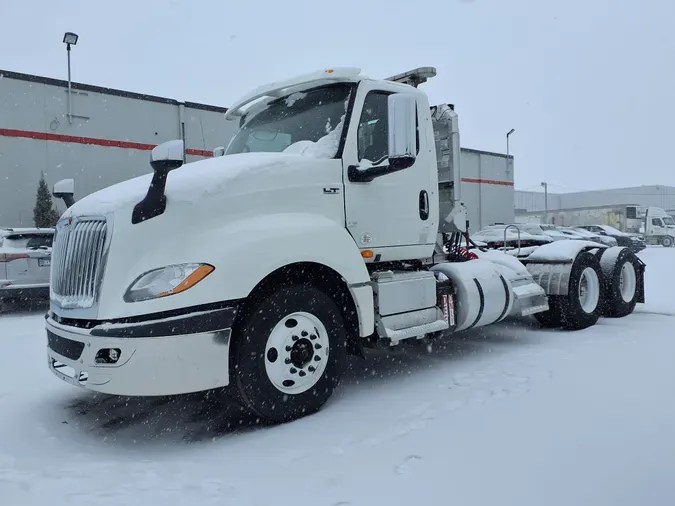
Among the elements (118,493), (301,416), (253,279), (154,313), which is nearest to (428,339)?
(301,416)

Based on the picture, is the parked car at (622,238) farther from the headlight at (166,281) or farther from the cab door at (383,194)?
the headlight at (166,281)

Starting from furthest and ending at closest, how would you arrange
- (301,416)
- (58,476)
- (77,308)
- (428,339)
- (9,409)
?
(428,339), (9,409), (301,416), (77,308), (58,476)

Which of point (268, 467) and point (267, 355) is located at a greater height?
point (267, 355)

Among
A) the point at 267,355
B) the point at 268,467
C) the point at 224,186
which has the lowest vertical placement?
the point at 268,467

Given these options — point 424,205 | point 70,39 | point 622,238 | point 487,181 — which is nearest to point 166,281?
point 424,205

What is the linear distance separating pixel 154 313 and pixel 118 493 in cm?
100

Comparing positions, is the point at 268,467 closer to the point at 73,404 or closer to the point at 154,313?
the point at 154,313

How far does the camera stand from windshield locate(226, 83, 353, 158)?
4.70m

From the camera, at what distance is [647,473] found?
302 centimetres

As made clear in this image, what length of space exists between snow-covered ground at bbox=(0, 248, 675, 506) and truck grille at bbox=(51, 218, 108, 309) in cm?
95

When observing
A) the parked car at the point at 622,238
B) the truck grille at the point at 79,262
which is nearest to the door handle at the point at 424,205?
the truck grille at the point at 79,262

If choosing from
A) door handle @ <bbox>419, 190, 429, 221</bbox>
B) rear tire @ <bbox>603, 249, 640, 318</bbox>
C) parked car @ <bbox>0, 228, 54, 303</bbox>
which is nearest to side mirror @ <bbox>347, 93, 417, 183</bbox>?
door handle @ <bbox>419, 190, 429, 221</bbox>

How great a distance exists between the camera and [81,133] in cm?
1402

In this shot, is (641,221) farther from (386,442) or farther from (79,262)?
(79,262)
